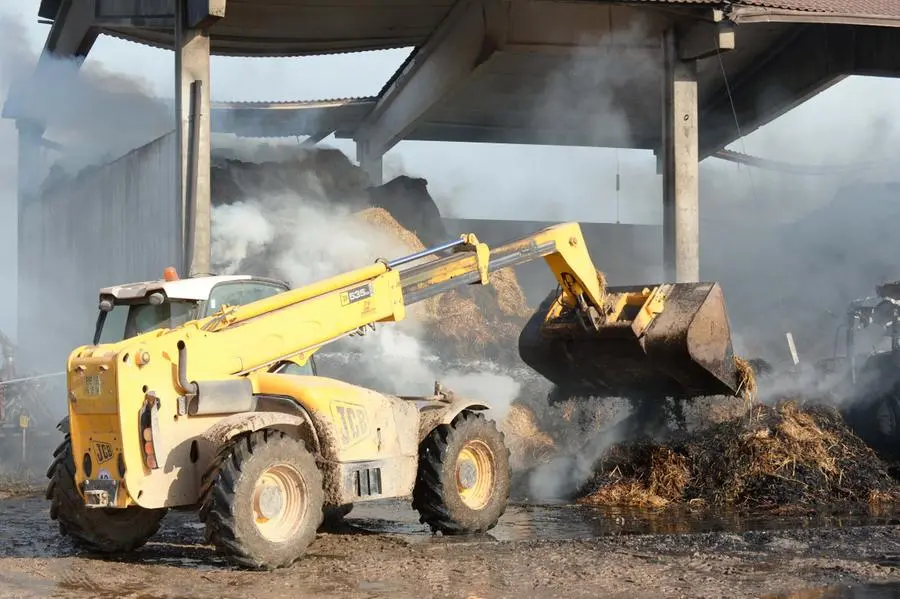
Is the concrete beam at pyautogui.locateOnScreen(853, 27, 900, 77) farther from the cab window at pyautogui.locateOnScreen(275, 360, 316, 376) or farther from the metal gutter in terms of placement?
the cab window at pyautogui.locateOnScreen(275, 360, 316, 376)

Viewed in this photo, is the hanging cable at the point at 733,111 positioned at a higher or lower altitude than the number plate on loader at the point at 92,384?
higher

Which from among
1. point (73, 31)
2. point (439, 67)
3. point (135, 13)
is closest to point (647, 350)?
point (135, 13)

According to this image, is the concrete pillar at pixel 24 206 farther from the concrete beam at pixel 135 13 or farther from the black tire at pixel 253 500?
the black tire at pixel 253 500

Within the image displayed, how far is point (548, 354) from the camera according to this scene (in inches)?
500

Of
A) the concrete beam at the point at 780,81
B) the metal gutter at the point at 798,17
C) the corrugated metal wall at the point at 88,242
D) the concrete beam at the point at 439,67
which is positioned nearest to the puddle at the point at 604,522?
the corrugated metal wall at the point at 88,242

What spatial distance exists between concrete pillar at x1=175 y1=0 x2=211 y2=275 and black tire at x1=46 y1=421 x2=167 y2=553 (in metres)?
6.74

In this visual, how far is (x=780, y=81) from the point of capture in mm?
23625

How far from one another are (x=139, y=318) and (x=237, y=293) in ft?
2.67

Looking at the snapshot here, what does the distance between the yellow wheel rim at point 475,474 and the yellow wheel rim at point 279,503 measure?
2.09m

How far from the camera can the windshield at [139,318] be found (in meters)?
9.23

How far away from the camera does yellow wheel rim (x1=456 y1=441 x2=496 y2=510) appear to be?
34.1 feet

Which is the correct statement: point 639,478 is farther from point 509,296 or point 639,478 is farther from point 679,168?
point 509,296

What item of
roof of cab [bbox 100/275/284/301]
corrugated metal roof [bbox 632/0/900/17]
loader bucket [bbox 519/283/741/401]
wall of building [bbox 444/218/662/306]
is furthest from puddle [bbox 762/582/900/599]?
wall of building [bbox 444/218/662/306]

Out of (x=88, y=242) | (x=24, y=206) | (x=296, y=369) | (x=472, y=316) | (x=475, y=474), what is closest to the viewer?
(x=296, y=369)
